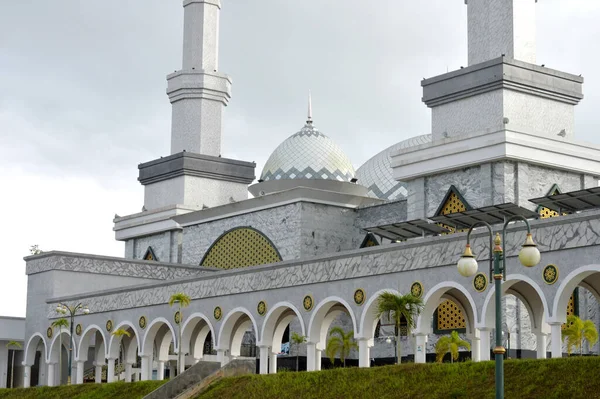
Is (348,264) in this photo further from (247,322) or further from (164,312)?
(164,312)

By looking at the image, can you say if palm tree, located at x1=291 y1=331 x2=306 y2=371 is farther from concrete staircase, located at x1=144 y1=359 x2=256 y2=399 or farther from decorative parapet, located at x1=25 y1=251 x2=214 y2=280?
concrete staircase, located at x1=144 y1=359 x2=256 y2=399

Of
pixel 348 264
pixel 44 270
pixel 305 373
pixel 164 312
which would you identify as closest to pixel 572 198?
pixel 348 264

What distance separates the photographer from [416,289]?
88.8 ft

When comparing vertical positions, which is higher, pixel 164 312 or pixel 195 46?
pixel 195 46

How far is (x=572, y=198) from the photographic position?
1060 inches

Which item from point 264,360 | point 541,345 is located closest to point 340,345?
point 264,360

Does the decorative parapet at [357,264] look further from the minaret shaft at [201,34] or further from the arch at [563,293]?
the minaret shaft at [201,34]

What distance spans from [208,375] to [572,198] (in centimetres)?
992

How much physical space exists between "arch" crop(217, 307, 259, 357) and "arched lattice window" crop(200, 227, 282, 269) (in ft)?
18.1

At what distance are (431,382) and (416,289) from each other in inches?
226

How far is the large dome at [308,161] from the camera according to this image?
41656mm

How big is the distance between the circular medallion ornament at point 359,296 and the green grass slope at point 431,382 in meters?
3.84

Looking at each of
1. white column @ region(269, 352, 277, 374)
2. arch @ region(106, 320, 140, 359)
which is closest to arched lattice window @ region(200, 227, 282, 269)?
arch @ region(106, 320, 140, 359)

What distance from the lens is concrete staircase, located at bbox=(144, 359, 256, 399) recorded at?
27000 mm
